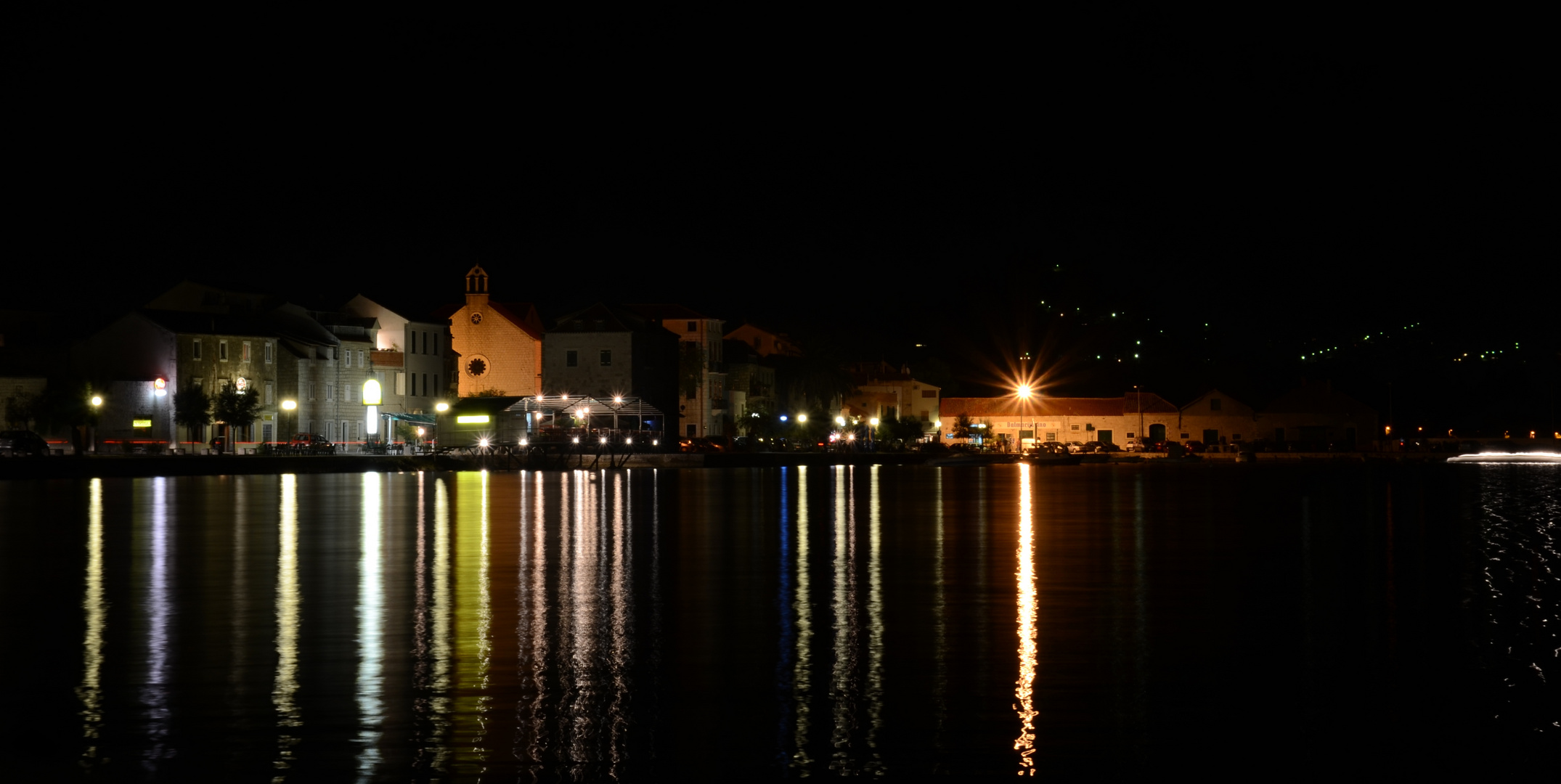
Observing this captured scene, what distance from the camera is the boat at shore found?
85.8 m

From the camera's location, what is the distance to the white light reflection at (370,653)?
29.0ft

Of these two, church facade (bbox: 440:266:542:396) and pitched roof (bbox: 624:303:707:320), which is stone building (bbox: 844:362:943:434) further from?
church facade (bbox: 440:266:542:396)

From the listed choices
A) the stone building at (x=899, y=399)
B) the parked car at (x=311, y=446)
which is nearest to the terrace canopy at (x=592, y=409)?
the parked car at (x=311, y=446)

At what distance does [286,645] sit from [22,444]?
4921cm

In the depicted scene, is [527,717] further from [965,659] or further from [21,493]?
[21,493]

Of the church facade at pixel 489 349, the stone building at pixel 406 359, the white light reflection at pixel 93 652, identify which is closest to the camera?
the white light reflection at pixel 93 652

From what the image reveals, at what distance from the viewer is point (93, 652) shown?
12188 millimetres

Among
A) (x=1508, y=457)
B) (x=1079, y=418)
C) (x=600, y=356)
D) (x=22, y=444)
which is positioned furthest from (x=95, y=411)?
(x=1508, y=457)

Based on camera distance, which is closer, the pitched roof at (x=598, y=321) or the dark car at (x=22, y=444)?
the dark car at (x=22, y=444)

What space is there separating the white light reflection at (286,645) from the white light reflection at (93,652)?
41.9 inches

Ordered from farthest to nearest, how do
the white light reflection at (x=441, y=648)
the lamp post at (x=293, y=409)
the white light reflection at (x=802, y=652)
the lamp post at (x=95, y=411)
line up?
the lamp post at (x=293, y=409) → the lamp post at (x=95, y=411) → the white light reflection at (x=441, y=648) → the white light reflection at (x=802, y=652)

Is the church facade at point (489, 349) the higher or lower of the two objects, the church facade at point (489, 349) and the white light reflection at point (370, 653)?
the higher

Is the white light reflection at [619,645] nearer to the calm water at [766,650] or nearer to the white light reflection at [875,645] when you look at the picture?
the calm water at [766,650]

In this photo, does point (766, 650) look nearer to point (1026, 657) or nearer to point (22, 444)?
point (1026, 657)
